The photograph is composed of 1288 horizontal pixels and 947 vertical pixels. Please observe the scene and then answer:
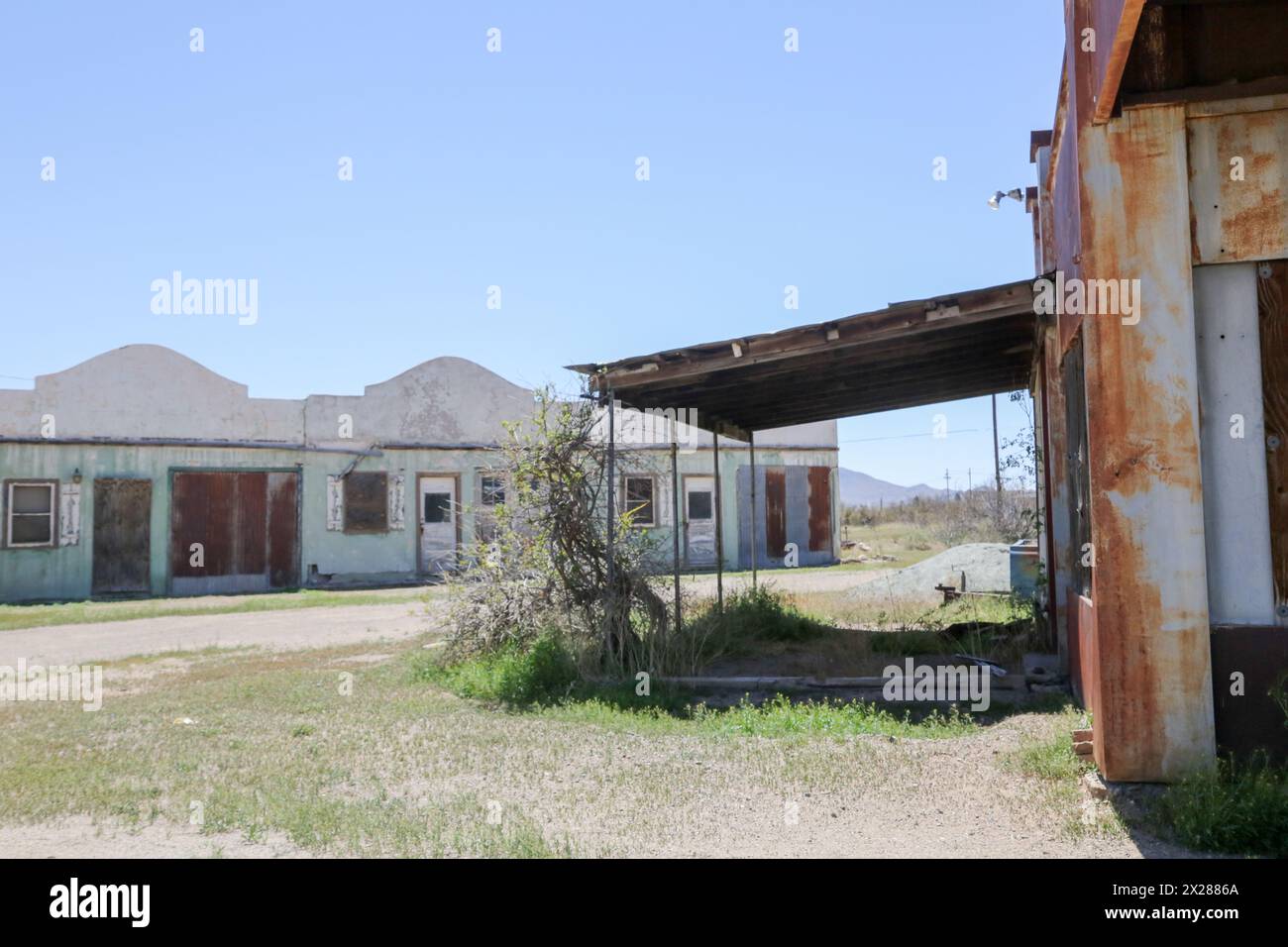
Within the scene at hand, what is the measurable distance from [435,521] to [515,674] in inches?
552

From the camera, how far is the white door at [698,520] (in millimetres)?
24000

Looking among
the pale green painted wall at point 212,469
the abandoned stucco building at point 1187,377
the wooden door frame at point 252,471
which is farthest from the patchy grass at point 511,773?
Result: the wooden door frame at point 252,471

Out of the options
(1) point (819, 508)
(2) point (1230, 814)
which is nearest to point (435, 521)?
(1) point (819, 508)

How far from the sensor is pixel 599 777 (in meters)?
5.71

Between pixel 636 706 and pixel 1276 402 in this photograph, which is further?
pixel 636 706

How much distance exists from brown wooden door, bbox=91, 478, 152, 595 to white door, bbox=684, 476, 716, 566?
11.8 meters

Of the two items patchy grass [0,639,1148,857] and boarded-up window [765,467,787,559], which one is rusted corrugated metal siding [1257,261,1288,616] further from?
boarded-up window [765,467,787,559]

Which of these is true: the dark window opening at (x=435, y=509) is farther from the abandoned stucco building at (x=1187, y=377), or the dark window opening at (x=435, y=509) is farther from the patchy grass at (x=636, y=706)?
the abandoned stucco building at (x=1187, y=377)

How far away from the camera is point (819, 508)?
25.6 meters

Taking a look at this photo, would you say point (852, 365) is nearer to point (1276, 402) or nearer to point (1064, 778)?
point (1276, 402)

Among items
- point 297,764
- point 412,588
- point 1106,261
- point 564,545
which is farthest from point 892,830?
point 412,588

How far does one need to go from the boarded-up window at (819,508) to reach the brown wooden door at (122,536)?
15.4m

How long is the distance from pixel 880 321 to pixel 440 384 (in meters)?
15.6
